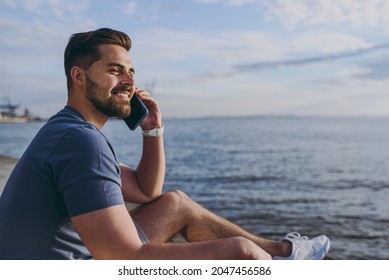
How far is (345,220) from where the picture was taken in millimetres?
9438

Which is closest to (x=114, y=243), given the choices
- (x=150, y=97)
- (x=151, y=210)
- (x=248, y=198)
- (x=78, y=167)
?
(x=78, y=167)

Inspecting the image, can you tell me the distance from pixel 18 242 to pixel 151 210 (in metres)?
1.34

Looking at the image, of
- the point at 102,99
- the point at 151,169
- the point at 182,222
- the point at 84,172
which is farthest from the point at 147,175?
the point at 84,172

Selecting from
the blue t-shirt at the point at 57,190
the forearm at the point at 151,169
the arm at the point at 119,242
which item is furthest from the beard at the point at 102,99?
the forearm at the point at 151,169

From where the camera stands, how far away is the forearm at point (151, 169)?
Result: 3.66m

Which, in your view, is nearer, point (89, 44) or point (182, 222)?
point (89, 44)

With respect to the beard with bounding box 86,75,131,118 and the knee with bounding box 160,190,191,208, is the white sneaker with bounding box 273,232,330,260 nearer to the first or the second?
the knee with bounding box 160,190,191,208

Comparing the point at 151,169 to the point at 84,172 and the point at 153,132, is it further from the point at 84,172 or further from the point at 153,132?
the point at 84,172

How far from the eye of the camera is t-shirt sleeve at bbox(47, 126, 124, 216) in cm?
212

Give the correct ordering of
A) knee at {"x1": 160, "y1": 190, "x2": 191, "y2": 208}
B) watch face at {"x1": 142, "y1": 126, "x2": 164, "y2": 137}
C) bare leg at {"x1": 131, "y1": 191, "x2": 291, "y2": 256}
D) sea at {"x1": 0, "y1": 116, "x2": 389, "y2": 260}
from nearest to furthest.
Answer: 1. bare leg at {"x1": 131, "y1": 191, "x2": 291, "y2": 256}
2. knee at {"x1": 160, "y1": 190, "x2": 191, "y2": 208}
3. watch face at {"x1": 142, "y1": 126, "x2": 164, "y2": 137}
4. sea at {"x1": 0, "y1": 116, "x2": 389, "y2": 260}

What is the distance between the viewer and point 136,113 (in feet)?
12.4

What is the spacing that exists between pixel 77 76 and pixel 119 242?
1031 millimetres

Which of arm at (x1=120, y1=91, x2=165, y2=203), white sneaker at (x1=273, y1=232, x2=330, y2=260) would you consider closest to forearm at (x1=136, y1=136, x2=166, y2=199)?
arm at (x1=120, y1=91, x2=165, y2=203)
